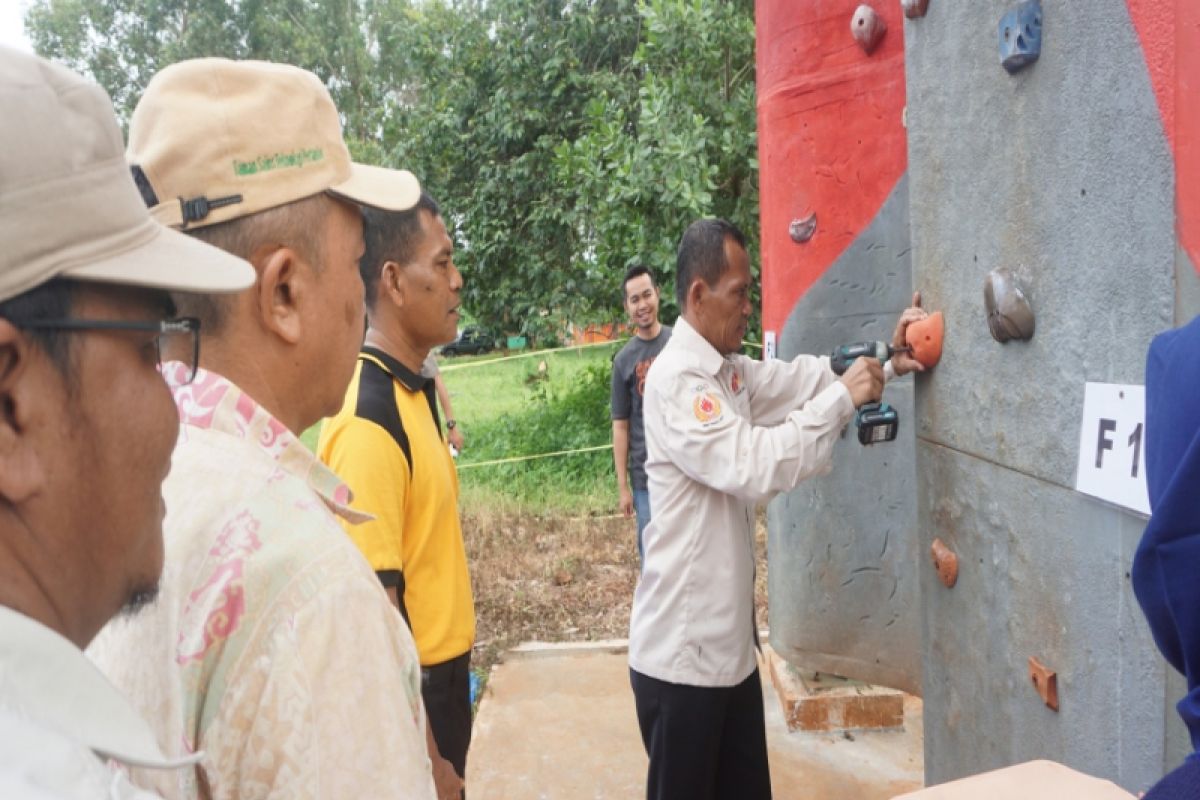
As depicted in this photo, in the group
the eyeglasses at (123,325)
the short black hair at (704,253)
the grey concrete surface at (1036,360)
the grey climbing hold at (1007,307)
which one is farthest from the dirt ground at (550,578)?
the eyeglasses at (123,325)

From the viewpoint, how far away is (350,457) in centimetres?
205

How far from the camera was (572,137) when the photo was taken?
945 cm


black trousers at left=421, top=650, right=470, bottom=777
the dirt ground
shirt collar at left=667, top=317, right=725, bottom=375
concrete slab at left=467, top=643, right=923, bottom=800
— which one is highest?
shirt collar at left=667, top=317, right=725, bottom=375

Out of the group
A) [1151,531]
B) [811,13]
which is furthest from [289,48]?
[1151,531]

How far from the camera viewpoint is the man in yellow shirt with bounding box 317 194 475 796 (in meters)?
2.06

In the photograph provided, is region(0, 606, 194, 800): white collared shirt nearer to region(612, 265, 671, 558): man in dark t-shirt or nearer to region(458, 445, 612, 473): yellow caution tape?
region(612, 265, 671, 558): man in dark t-shirt

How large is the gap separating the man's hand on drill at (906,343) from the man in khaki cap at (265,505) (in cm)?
153

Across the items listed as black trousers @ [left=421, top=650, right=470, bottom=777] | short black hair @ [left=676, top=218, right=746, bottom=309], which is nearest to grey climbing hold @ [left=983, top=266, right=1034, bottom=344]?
short black hair @ [left=676, top=218, right=746, bottom=309]

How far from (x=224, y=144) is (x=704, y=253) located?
169 cm

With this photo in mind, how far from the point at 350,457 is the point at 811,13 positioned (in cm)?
256

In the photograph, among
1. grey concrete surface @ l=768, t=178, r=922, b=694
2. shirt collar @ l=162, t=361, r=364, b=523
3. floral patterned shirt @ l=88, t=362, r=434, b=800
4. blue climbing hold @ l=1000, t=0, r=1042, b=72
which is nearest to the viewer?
floral patterned shirt @ l=88, t=362, r=434, b=800

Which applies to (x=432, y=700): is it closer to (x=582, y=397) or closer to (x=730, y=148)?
(x=730, y=148)

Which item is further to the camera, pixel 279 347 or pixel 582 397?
pixel 582 397

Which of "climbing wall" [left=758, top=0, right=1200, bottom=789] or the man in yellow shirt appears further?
the man in yellow shirt
